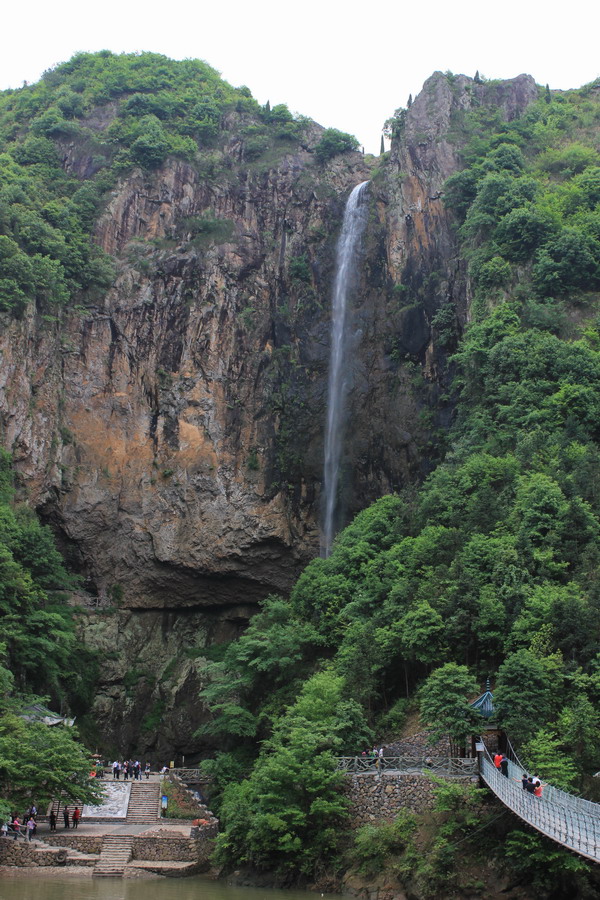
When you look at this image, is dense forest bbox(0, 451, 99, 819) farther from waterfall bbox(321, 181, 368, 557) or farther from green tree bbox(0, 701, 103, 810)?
waterfall bbox(321, 181, 368, 557)

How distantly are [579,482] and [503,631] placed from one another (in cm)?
524

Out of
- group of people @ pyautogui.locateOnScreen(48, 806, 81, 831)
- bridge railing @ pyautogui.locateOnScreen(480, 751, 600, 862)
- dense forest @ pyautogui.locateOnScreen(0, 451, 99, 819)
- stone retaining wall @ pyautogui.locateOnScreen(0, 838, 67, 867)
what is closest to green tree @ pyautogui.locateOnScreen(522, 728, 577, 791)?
bridge railing @ pyautogui.locateOnScreen(480, 751, 600, 862)

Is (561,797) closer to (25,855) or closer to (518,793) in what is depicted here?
(518,793)

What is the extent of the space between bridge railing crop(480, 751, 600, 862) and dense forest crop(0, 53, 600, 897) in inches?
28.9

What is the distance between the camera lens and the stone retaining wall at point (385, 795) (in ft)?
60.3

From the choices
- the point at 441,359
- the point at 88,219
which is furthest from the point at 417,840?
the point at 88,219

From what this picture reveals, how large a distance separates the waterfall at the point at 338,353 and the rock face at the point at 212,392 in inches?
17.3

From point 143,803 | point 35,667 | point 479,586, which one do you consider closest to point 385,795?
point 479,586

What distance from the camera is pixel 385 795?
1880 cm

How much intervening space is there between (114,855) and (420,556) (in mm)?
11539

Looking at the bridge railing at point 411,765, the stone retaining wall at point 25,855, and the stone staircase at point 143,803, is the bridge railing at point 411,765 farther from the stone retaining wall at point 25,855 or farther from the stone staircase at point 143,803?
the stone staircase at point 143,803

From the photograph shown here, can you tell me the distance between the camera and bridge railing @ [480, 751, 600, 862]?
40.8 feet

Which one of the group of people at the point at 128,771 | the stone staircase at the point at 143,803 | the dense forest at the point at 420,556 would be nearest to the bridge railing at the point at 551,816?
the dense forest at the point at 420,556

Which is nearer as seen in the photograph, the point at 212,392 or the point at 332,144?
the point at 212,392
